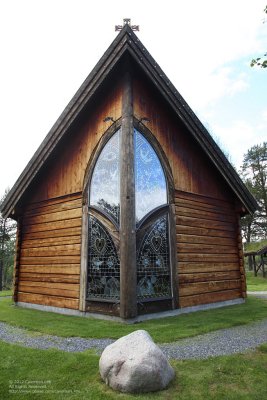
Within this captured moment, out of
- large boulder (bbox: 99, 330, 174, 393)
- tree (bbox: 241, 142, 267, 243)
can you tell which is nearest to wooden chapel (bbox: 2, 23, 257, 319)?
large boulder (bbox: 99, 330, 174, 393)

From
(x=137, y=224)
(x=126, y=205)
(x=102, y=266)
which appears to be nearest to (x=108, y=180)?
(x=126, y=205)

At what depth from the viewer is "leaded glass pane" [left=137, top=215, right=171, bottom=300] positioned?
802 cm

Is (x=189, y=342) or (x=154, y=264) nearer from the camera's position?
(x=189, y=342)

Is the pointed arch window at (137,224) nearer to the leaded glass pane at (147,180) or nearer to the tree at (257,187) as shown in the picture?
the leaded glass pane at (147,180)

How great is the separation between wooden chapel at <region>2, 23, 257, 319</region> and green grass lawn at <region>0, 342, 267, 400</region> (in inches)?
116

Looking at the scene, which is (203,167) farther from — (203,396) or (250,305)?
(203,396)

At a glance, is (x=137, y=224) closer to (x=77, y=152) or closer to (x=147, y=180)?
(x=147, y=180)

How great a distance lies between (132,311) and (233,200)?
6.96 metres

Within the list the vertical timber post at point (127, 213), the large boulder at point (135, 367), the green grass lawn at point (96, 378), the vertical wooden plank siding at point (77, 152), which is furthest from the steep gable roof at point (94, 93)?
the large boulder at point (135, 367)

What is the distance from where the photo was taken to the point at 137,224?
8188mm

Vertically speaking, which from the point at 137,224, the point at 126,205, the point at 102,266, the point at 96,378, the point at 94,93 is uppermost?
the point at 94,93

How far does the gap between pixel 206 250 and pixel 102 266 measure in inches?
156

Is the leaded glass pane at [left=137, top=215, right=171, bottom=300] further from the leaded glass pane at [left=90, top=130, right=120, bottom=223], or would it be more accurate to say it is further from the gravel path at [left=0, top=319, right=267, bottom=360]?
the gravel path at [left=0, top=319, right=267, bottom=360]

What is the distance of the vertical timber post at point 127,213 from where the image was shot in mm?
7461
